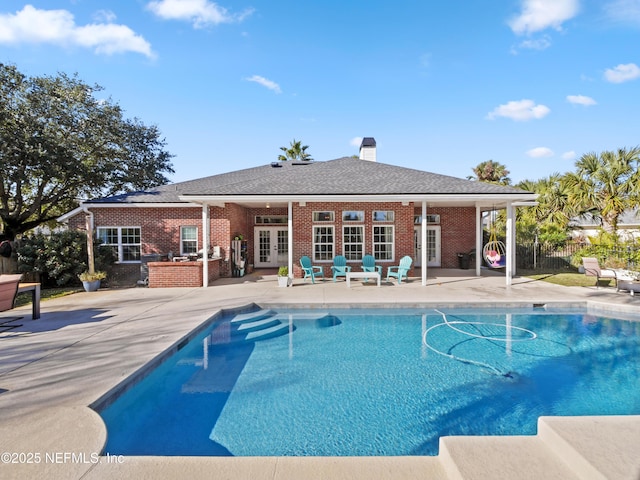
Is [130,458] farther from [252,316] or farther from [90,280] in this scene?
[90,280]

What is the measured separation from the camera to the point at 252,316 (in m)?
8.01

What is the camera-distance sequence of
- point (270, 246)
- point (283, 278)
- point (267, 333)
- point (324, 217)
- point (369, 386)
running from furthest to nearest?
point (270, 246) → point (324, 217) → point (283, 278) → point (267, 333) → point (369, 386)

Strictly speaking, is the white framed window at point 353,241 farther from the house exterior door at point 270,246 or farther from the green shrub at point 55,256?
the green shrub at point 55,256

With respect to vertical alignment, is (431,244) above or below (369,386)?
above

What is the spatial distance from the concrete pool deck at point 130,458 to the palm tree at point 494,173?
2606 cm

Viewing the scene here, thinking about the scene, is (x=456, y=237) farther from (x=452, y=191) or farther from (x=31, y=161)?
(x=31, y=161)

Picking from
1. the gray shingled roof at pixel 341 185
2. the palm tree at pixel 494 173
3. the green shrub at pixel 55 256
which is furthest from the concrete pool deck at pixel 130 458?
the palm tree at pixel 494 173

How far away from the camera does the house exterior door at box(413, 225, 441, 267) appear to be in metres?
16.2

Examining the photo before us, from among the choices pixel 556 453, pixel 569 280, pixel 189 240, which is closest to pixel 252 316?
pixel 556 453

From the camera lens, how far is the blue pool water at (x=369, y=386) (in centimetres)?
357

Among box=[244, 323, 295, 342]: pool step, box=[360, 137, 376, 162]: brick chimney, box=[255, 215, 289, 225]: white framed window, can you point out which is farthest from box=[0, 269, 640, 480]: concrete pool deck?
box=[360, 137, 376, 162]: brick chimney

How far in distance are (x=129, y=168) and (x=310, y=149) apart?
18614 mm

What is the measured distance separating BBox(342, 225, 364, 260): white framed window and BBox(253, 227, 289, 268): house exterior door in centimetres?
390

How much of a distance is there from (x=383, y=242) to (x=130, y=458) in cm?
→ 1186
